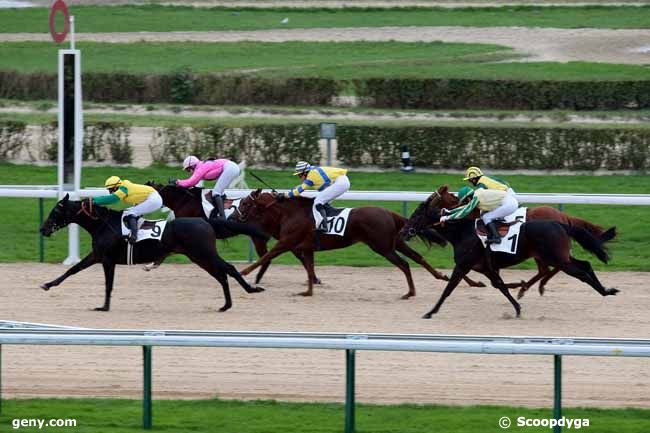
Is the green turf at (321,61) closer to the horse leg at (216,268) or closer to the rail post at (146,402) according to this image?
the horse leg at (216,268)

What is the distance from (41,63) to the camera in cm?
2767

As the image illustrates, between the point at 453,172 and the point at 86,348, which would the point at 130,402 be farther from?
the point at 453,172

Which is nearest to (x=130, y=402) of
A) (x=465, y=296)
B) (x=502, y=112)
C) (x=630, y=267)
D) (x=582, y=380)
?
(x=582, y=380)

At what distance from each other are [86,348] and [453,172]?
8932 mm

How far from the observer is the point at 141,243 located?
1062 cm

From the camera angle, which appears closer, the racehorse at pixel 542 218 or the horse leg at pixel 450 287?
the horse leg at pixel 450 287

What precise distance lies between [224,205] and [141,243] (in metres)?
1.65

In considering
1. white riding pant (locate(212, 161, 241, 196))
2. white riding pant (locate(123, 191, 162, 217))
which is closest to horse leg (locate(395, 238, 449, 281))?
white riding pant (locate(212, 161, 241, 196))

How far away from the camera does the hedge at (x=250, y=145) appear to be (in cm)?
1747

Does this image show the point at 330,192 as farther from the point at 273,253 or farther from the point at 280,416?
the point at 280,416

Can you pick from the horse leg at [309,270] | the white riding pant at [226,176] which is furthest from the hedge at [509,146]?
the horse leg at [309,270]

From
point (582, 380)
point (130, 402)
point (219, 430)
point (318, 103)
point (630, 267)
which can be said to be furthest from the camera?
point (318, 103)

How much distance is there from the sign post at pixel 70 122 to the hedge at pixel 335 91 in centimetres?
1160

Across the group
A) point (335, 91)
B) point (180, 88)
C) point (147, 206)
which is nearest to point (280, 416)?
point (147, 206)
